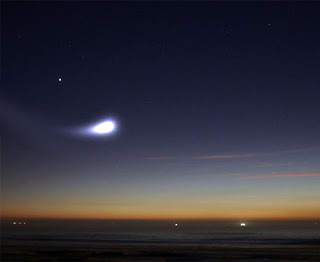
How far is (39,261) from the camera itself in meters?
41.9

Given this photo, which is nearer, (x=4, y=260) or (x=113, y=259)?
(x=4, y=260)

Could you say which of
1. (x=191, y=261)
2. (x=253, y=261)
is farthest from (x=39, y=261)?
(x=253, y=261)

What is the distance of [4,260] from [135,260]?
1381 cm

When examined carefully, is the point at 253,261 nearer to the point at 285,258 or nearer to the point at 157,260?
the point at 285,258

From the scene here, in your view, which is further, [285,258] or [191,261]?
[285,258]

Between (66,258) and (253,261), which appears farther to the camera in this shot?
(66,258)

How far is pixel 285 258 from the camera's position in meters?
45.6

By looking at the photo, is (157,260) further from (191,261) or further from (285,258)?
(285,258)

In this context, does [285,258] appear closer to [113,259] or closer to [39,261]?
[113,259]

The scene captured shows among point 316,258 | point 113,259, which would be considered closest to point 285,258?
point 316,258

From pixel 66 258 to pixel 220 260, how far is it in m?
17.7

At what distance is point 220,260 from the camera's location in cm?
4378

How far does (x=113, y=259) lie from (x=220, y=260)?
474 inches

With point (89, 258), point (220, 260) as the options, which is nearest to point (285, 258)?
point (220, 260)
